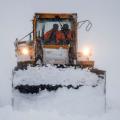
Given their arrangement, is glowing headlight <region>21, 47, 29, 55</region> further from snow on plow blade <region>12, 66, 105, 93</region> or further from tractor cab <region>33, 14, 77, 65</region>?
snow on plow blade <region>12, 66, 105, 93</region>

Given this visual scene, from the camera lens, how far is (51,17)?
7.80 meters

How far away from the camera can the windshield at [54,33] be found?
25.4ft

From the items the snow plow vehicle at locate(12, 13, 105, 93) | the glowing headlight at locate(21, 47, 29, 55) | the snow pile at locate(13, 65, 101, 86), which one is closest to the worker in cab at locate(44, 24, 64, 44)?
the snow plow vehicle at locate(12, 13, 105, 93)

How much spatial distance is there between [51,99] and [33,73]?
56cm

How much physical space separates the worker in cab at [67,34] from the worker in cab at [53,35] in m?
0.07

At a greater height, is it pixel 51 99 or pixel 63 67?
pixel 63 67

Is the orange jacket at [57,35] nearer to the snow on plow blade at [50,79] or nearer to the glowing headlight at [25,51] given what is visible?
the glowing headlight at [25,51]

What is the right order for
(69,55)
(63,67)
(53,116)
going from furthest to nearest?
(69,55)
(63,67)
(53,116)

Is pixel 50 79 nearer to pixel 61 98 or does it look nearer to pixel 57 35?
pixel 61 98

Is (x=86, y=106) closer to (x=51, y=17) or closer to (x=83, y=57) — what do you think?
(x=83, y=57)

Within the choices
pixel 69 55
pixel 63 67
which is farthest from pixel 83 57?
pixel 63 67

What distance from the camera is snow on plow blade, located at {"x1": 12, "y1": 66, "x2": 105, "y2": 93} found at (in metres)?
6.50

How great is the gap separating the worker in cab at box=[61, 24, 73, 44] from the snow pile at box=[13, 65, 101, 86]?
4.11 feet

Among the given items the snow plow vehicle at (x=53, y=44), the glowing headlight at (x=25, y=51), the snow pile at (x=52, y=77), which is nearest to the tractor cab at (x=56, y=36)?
the snow plow vehicle at (x=53, y=44)
